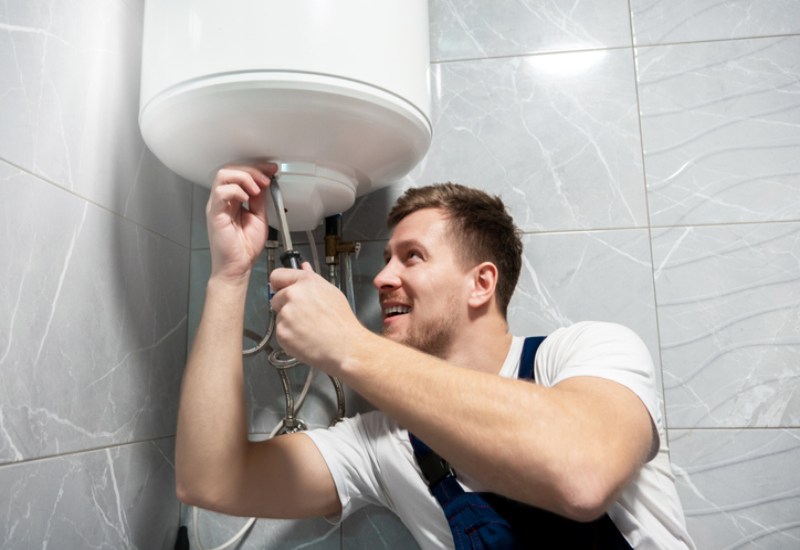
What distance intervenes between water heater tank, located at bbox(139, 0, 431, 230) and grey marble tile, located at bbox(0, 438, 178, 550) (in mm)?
486

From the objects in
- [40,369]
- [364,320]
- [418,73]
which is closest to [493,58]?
[418,73]

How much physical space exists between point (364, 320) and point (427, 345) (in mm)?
236

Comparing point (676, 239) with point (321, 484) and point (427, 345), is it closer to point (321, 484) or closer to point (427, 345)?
point (427, 345)

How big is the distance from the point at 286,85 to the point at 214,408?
1.67ft

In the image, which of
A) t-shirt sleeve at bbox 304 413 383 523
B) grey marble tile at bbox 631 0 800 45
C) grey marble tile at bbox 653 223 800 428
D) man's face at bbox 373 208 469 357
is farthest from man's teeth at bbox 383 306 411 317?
grey marble tile at bbox 631 0 800 45

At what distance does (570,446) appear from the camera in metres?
0.64

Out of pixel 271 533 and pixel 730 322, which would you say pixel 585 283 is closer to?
pixel 730 322

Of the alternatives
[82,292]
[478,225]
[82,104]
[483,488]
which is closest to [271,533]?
[483,488]

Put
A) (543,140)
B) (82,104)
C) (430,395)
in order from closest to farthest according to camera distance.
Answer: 1. (430,395)
2. (82,104)
3. (543,140)

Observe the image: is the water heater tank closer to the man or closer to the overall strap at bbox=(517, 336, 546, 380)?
the man

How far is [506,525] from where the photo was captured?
87 centimetres

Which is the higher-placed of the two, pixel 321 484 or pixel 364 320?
pixel 364 320

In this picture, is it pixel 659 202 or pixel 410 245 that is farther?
pixel 659 202

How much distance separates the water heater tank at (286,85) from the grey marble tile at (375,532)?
0.66m
